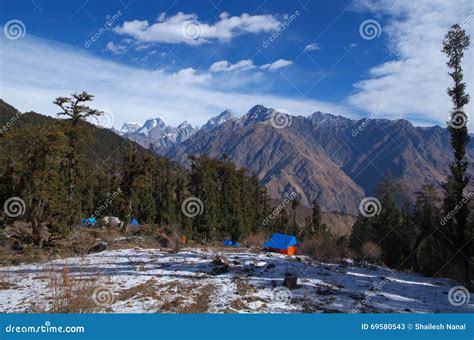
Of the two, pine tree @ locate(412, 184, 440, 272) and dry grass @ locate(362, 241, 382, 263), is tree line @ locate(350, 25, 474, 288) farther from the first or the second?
dry grass @ locate(362, 241, 382, 263)

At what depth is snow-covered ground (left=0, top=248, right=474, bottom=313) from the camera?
8812mm

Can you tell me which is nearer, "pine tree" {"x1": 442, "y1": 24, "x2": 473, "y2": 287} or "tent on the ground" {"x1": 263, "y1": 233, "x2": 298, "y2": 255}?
"pine tree" {"x1": 442, "y1": 24, "x2": 473, "y2": 287}

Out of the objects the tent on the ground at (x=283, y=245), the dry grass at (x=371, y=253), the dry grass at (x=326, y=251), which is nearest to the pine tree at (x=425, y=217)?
the dry grass at (x=371, y=253)

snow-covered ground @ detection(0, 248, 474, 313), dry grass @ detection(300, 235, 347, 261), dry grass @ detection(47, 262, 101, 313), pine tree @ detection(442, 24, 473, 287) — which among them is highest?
pine tree @ detection(442, 24, 473, 287)

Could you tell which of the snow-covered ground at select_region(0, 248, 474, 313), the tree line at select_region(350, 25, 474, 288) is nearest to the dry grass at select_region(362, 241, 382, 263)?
the tree line at select_region(350, 25, 474, 288)

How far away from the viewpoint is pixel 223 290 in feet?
36.1

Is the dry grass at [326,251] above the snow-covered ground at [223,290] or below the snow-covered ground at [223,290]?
below

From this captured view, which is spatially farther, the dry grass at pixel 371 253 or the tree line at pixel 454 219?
the dry grass at pixel 371 253

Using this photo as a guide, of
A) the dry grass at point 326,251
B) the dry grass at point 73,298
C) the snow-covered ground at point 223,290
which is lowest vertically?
the dry grass at point 326,251

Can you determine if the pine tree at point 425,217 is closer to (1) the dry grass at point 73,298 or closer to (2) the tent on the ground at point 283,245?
(2) the tent on the ground at point 283,245

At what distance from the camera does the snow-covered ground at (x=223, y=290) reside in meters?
8.81

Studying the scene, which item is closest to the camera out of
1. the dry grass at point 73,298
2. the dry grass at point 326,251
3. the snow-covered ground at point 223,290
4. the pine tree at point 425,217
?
the dry grass at point 73,298

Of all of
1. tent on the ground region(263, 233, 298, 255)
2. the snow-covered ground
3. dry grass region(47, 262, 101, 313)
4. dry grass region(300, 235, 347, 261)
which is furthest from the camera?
tent on the ground region(263, 233, 298, 255)

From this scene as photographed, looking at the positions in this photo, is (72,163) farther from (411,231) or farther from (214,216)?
(411,231)
